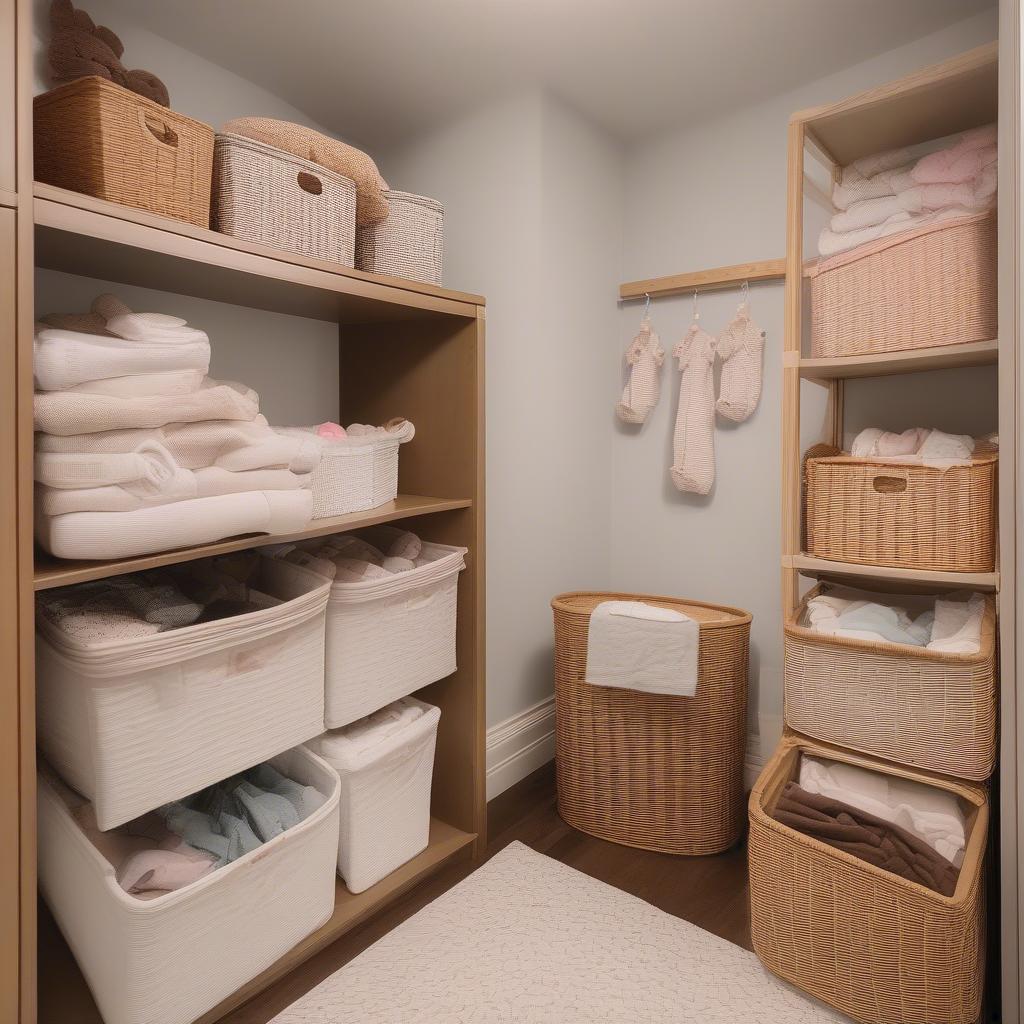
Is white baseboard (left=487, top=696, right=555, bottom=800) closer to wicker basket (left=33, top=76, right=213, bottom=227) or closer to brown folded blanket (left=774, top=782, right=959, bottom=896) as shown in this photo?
brown folded blanket (left=774, top=782, right=959, bottom=896)

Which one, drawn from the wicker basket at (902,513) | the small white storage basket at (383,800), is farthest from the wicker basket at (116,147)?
the wicker basket at (902,513)

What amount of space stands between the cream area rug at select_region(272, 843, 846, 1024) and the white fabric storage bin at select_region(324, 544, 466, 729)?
20.9 inches

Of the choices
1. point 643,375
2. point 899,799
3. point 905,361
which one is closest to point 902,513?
point 905,361

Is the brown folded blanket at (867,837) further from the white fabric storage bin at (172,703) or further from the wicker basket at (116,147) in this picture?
the wicker basket at (116,147)

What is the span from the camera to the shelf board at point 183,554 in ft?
3.54

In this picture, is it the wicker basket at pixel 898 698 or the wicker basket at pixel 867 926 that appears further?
the wicker basket at pixel 898 698

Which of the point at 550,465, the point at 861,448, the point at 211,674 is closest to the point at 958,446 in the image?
the point at 861,448

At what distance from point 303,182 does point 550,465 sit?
1.14 metres

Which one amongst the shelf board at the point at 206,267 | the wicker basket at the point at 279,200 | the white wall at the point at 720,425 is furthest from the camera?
the white wall at the point at 720,425

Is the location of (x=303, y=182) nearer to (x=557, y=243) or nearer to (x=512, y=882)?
(x=557, y=243)

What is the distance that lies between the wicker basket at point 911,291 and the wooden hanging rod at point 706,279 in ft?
1.64

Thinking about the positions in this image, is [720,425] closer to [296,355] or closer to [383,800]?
[296,355]

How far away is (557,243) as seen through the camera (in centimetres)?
222

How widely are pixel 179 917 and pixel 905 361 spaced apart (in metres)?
1.84
